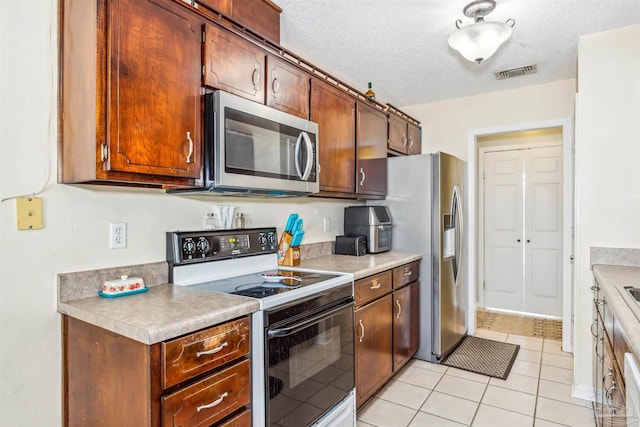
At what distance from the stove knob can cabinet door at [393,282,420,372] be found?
4.82 ft

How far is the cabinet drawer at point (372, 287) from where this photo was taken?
2.21 metres

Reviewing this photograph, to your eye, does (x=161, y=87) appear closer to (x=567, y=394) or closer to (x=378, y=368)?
(x=378, y=368)

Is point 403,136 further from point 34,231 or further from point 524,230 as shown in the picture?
point 34,231

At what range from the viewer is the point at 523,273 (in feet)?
14.4

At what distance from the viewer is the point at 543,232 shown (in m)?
4.26

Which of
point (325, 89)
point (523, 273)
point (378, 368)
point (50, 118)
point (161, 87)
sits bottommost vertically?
point (378, 368)

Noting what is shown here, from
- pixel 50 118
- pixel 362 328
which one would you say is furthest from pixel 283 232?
pixel 50 118

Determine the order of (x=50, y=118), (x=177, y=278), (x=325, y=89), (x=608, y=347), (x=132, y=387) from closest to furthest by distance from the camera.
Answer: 1. (x=132, y=387)
2. (x=50, y=118)
3. (x=608, y=347)
4. (x=177, y=278)
5. (x=325, y=89)

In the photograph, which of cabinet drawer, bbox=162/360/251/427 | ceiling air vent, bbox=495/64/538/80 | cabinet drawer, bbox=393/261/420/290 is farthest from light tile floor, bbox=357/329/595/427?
ceiling air vent, bbox=495/64/538/80

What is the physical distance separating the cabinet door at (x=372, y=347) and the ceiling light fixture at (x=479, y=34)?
5.30ft

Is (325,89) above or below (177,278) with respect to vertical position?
above

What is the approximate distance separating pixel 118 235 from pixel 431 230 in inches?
89.9

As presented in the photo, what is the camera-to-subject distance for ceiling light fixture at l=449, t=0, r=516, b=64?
1.97m

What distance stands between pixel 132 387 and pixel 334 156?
1802mm
